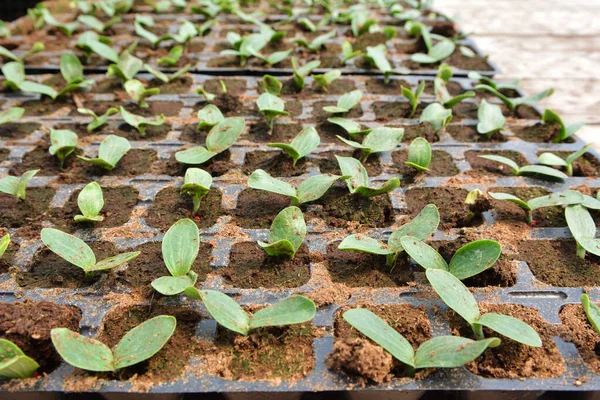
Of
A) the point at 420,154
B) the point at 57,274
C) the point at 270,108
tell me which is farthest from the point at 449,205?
the point at 57,274

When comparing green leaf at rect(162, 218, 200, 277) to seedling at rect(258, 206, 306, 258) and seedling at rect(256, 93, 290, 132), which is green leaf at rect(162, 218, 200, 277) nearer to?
seedling at rect(258, 206, 306, 258)

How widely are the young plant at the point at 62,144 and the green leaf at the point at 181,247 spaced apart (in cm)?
46

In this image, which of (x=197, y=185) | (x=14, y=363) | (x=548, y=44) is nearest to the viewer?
(x=14, y=363)

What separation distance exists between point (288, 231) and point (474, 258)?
0.32 meters

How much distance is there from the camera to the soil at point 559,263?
0.83 m

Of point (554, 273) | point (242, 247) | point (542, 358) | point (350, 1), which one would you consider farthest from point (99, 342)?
point (350, 1)

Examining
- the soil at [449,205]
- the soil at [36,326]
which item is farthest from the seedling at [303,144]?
the soil at [36,326]

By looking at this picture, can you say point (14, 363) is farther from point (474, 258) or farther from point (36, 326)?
point (474, 258)

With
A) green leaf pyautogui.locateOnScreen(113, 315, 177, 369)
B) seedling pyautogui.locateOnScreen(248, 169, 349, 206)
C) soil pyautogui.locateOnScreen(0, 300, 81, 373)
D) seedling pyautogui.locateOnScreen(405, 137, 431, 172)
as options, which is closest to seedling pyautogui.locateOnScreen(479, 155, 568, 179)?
seedling pyautogui.locateOnScreen(405, 137, 431, 172)

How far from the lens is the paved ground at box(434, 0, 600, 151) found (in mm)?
1590

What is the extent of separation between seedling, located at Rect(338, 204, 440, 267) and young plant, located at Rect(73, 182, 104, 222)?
19.4 inches

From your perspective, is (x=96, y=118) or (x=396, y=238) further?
(x=96, y=118)

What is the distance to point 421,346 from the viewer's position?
2.19 ft

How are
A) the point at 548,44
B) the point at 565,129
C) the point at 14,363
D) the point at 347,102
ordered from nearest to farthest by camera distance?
the point at 14,363
the point at 565,129
the point at 347,102
the point at 548,44
